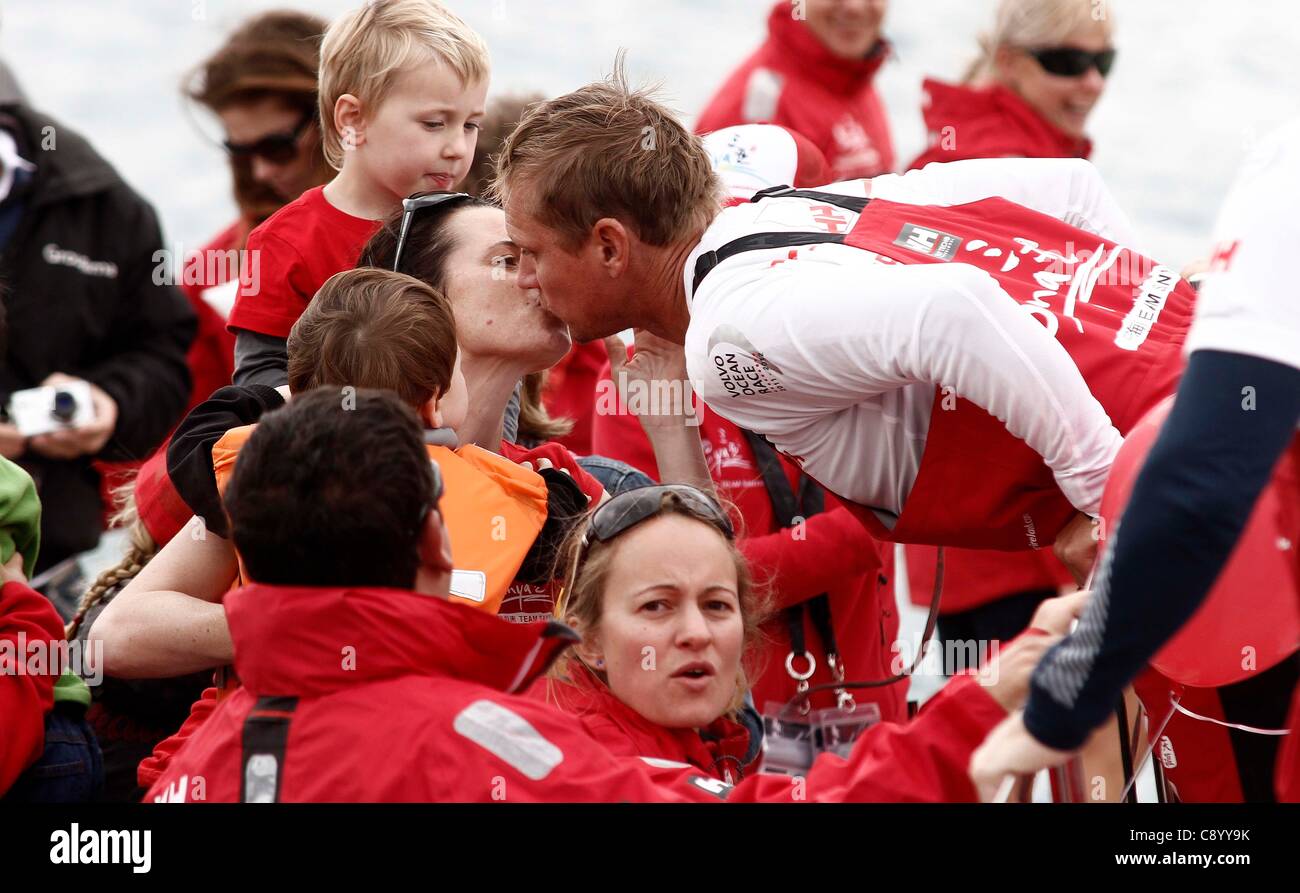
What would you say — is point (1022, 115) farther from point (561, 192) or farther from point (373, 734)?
point (373, 734)

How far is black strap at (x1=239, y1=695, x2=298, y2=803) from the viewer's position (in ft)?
6.99

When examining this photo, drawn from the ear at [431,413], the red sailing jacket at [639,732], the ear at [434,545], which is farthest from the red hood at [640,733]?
the ear at [434,545]

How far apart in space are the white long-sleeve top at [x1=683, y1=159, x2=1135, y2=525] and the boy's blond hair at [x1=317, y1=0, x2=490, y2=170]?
95cm

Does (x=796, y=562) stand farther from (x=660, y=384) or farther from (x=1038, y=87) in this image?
(x=1038, y=87)

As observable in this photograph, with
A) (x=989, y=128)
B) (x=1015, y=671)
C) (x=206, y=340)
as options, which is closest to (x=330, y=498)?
(x=1015, y=671)

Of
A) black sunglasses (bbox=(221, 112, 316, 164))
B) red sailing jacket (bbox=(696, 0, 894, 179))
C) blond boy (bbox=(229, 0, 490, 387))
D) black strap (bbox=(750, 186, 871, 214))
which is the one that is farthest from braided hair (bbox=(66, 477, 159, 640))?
red sailing jacket (bbox=(696, 0, 894, 179))

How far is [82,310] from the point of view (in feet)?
15.5

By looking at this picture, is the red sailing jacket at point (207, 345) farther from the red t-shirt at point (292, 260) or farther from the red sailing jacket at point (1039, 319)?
the red sailing jacket at point (1039, 319)

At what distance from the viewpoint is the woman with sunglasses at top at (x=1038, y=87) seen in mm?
5164

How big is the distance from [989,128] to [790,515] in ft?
6.18

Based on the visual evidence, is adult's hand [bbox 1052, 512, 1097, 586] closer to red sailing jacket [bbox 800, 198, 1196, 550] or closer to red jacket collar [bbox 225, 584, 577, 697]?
red sailing jacket [bbox 800, 198, 1196, 550]

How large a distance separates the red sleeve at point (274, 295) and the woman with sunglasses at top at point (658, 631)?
0.89m

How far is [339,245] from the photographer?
3598mm
